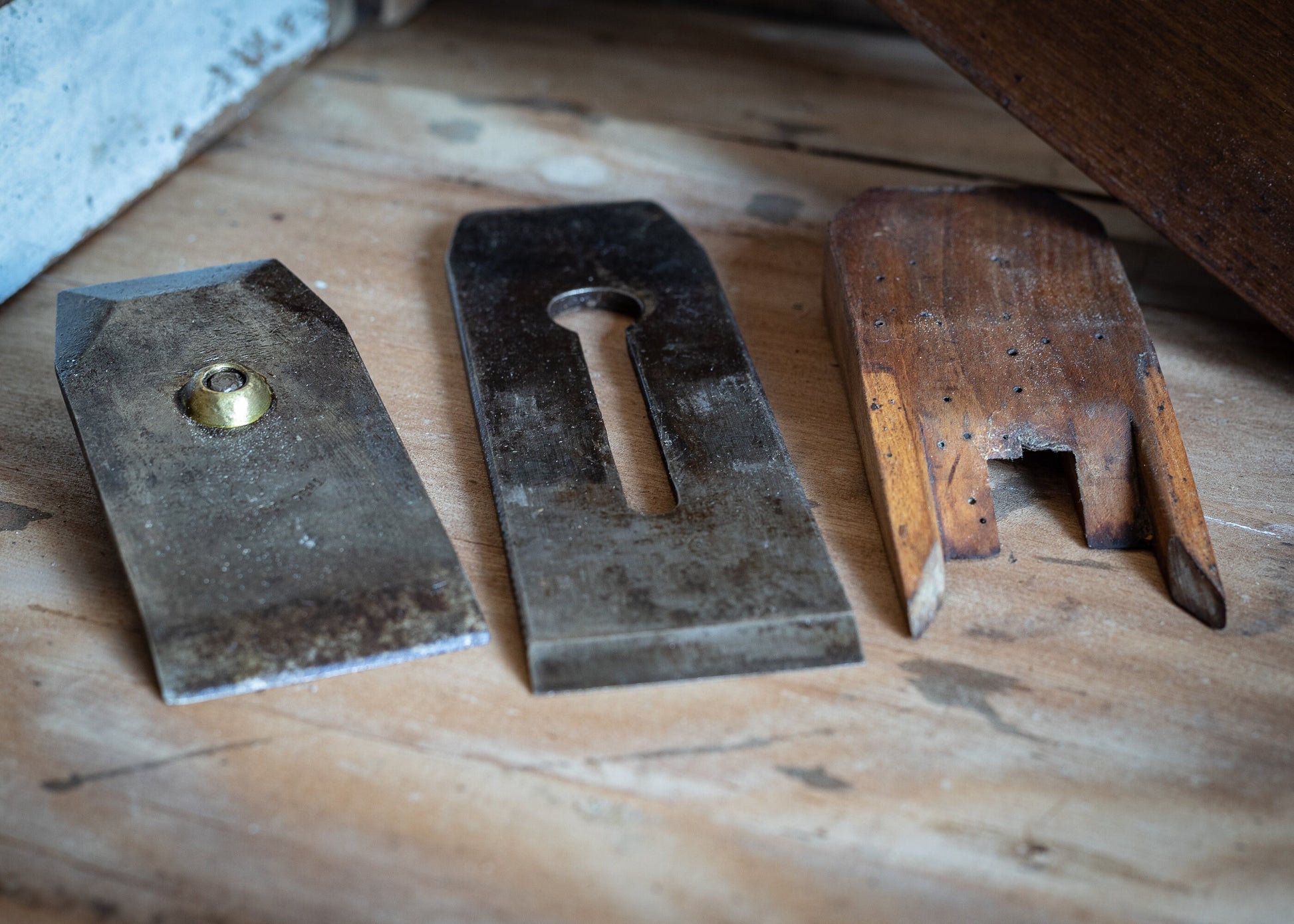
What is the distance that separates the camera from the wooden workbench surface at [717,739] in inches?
31.4

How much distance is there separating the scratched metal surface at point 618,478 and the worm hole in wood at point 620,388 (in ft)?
0.04

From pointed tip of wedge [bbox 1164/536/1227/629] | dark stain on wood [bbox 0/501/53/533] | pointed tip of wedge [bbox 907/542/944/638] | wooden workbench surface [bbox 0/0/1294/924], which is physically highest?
pointed tip of wedge [bbox 1164/536/1227/629]

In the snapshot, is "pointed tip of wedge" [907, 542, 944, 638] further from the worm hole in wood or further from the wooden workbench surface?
the worm hole in wood

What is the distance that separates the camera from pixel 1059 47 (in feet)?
4.20

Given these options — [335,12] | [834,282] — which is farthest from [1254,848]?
[335,12]

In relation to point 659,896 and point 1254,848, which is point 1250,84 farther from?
point 659,896

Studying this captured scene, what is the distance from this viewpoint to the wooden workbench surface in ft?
2.62

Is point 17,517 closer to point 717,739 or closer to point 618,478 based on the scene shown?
point 618,478

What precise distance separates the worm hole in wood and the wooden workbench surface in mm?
138

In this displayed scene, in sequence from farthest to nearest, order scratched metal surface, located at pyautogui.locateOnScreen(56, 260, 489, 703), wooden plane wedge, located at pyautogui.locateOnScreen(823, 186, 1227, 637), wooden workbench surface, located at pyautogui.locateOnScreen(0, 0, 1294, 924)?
wooden plane wedge, located at pyautogui.locateOnScreen(823, 186, 1227, 637), scratched metal surface, located at pyautogui.locateOnScreen(56, 260, 489, 703), wooden workbench surface, located at pyautogui.locateOnScreen(0, 0, 1294, 924)

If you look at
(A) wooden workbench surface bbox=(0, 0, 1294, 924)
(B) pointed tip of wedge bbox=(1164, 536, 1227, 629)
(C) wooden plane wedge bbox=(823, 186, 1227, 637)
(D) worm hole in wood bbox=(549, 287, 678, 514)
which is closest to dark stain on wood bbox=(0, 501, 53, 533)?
(A) wooden workbench surface bbox=(0, 0, 1294, 924)

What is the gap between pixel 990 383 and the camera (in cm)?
113

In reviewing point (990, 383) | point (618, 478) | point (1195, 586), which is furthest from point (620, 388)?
point (1195, 586)

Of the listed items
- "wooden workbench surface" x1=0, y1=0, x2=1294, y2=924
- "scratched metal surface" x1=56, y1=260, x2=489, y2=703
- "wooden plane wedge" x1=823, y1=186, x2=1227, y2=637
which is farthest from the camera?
"wooden plane wedge" x1=823, y1=186, x2=1227, y2=637
